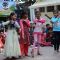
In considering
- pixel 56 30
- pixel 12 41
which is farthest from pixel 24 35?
pixel 56 30

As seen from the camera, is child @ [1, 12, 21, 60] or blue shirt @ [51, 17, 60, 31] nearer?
child @ [1, 12, 21, 60]

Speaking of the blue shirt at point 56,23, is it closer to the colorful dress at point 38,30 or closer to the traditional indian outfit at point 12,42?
the colorful dress at point 38,30

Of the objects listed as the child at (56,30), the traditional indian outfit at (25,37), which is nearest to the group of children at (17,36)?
the traditional indian outfit at (25,37)

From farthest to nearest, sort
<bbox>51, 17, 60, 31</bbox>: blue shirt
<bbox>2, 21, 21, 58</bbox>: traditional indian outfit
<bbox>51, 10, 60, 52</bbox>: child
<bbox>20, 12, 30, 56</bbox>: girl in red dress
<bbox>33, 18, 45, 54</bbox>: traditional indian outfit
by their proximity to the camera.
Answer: <bbox>51, 17, 60, 31</bbox>: blue shirt → <bbox>51, 10, 60, 52</bbox>: child → <bbox>33, 18, 45, 54</bbox>: traditional indian outfit → <bbox>20, 12, 30, 56</bbox>: girl in red dress → <bbox>2, 21, 21, 58</bbox>: traditional indian outfit

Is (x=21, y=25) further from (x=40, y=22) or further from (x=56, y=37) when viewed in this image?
(x=56, y=37)

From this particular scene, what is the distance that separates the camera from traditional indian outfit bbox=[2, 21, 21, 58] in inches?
434

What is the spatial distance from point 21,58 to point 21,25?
1252 millimetres

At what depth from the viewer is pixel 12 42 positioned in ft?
36.5

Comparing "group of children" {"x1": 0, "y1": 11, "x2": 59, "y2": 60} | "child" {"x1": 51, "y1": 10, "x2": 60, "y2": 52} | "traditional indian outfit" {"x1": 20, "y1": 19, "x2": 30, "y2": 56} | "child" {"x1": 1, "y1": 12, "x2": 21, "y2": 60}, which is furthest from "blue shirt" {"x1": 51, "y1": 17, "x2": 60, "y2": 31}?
"child" {"x1": 1, "y1": 12, "x2": 21, "y2": 60}

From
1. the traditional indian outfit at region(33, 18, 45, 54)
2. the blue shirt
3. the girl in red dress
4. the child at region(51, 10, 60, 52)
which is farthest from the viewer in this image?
the blue shirt

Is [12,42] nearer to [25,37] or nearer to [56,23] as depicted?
[25,37]

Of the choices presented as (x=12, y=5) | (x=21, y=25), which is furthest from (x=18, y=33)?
(x=12, y=5)

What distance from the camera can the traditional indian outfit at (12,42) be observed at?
11.0m

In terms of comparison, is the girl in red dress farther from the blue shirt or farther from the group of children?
the blue shirt
